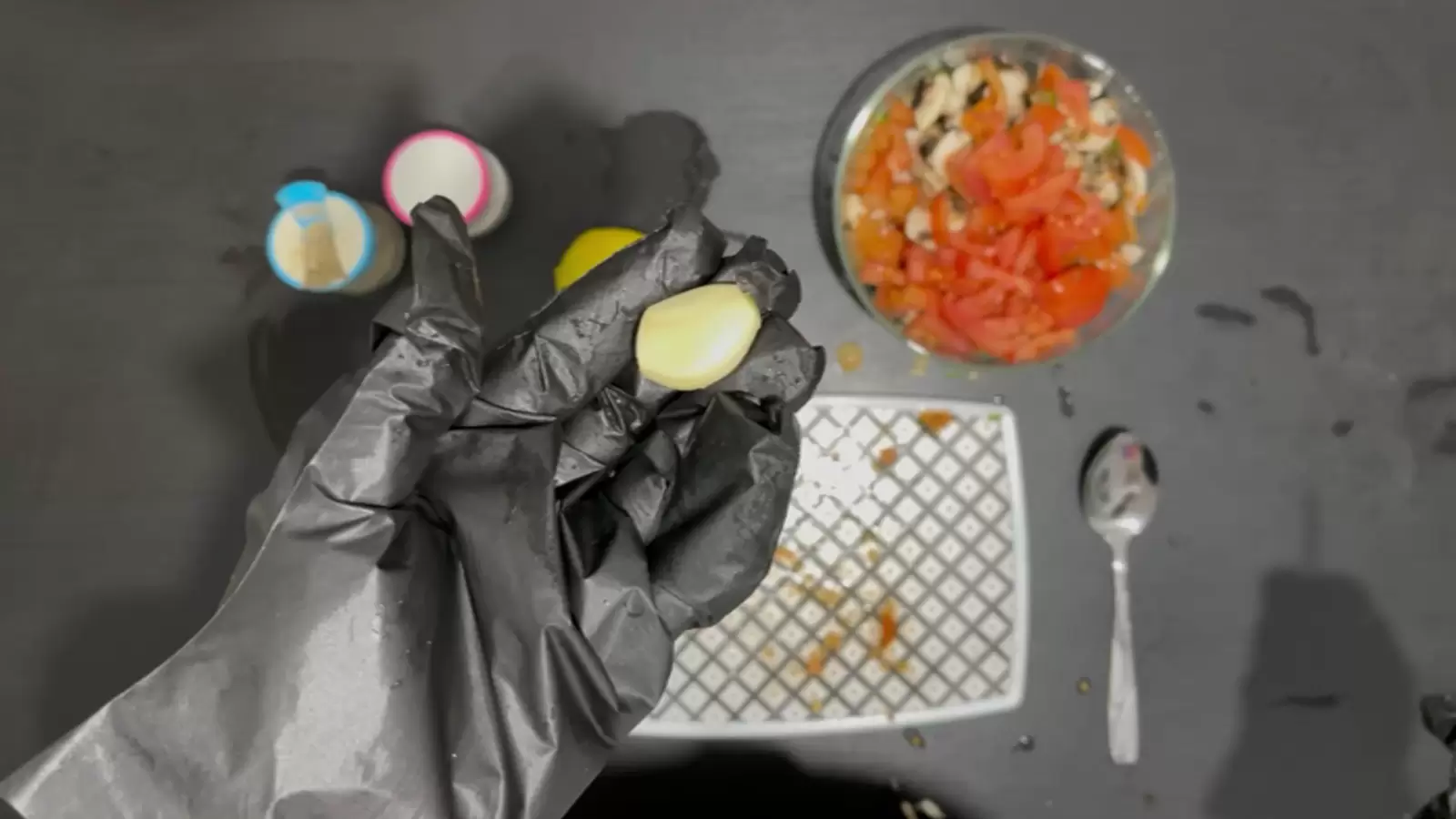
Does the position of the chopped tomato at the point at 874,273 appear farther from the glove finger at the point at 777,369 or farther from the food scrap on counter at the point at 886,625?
the food scrap on counter at the point at 886,625

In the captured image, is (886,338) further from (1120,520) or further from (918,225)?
(1120,520)

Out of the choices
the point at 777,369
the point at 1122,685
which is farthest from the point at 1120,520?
the point at 777,369

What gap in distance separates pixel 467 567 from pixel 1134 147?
0.54 metres

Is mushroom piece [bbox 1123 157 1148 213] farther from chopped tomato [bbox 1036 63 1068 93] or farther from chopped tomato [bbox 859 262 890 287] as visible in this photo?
chopped tomato [bbox 859 262 890 287]

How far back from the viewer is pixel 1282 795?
0.74 meters

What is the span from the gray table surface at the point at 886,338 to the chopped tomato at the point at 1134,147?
8 centimetres

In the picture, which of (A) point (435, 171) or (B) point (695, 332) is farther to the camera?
(A) point (435, 171)

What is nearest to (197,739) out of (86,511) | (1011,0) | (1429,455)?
(86,511)

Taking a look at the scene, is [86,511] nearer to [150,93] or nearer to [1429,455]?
[150,93]

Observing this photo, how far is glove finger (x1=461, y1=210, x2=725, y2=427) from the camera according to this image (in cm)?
50

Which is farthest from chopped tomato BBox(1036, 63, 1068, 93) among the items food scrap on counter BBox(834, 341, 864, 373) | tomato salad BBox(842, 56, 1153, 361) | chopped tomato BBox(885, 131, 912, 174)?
food scrap on counter BBox(834, 341, 864, 373)

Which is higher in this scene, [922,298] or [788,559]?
[922,298]

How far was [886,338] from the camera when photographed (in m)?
0.73

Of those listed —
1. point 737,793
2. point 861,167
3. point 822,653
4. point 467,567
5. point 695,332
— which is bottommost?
point 737,793
